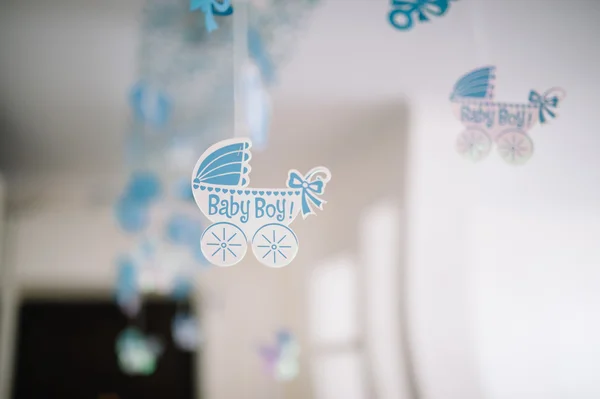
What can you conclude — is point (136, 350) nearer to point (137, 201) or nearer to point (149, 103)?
point (137, 201)

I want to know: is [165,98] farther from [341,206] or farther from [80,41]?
[341,206]

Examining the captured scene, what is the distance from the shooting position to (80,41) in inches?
28.9

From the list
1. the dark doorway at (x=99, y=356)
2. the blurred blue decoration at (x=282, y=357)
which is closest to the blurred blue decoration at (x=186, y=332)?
the dark doorway at (x=99, y=356)

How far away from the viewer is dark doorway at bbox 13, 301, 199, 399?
3.00 feet

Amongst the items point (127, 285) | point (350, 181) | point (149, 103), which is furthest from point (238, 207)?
point (127, 285)

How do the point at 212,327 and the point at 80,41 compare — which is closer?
the point at 80,41

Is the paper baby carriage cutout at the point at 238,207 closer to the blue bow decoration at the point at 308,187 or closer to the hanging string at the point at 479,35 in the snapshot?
the blue bow decoration at the point at 308,187

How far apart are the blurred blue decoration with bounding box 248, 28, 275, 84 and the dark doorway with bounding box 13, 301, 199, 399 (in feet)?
1.44

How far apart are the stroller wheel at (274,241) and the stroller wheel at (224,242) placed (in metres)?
0.02

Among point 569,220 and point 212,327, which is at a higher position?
point 569,220

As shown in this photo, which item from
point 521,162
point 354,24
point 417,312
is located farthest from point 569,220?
point 354,24

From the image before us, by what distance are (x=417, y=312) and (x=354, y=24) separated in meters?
0.44

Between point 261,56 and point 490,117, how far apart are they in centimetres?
33

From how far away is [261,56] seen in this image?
2.46ft
